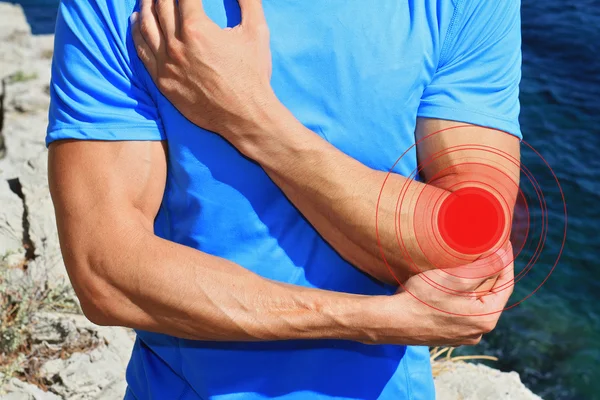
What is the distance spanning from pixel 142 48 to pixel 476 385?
8.13 ft

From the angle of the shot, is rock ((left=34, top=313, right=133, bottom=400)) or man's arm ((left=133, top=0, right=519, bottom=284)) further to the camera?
rock ((left=34, top=313, right=133, bottom=400))

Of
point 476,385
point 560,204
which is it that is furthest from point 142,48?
point 560,204

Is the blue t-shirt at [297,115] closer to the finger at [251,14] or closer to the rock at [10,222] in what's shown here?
the finger at [251,14]

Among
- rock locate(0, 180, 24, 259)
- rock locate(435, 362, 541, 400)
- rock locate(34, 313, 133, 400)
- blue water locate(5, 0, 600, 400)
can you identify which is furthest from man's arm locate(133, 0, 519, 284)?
rock locate(0, 180, 24, 259)

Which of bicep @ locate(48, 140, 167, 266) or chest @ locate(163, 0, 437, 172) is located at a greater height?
chest @ locate(163, 0, 437, 172)

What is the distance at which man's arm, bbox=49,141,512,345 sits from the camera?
1257 mm

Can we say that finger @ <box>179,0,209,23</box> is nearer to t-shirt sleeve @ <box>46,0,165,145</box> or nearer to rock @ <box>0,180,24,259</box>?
t-shirt sleeve @ <box>46,0,165,145</box>

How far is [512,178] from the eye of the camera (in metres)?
1.40

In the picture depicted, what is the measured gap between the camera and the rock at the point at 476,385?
3.23 metres

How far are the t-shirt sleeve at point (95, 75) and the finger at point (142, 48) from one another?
1cm

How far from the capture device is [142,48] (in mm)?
1263

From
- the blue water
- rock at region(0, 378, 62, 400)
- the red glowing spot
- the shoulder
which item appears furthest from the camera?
the blue water

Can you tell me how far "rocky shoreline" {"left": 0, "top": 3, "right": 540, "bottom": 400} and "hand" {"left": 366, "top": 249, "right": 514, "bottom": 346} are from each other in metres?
1.86

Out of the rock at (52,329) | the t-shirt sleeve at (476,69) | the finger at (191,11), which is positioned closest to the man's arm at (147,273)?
the finger at (191,11)
